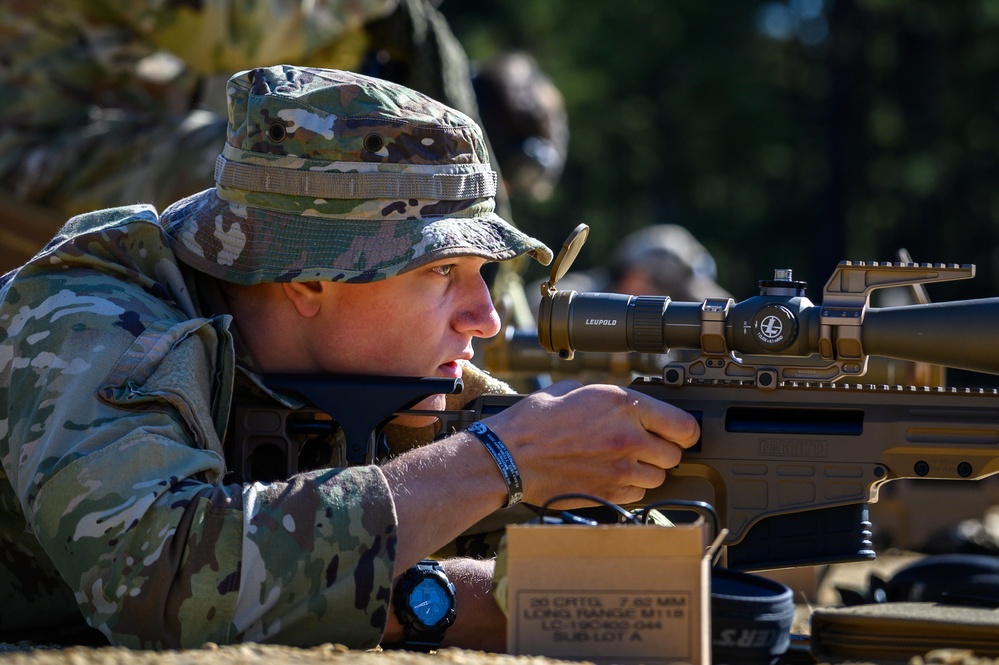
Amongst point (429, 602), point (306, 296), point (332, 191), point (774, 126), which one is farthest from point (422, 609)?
point (774, 126)

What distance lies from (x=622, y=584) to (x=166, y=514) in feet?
3.06

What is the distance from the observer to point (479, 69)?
9.11m

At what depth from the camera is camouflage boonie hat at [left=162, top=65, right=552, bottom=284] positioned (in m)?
3.36

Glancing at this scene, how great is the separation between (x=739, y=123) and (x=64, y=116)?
1665 cm

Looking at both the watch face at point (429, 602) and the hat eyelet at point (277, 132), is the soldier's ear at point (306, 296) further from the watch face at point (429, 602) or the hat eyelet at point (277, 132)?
the watch face at point (429, 602)

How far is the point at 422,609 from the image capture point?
3.23m

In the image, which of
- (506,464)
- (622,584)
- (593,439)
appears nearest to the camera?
(622,584)

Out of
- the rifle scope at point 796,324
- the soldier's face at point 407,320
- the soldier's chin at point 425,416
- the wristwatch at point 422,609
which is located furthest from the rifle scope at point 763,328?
the wristwatch at point 422,609

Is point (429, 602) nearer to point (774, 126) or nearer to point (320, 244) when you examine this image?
point (320, 244)

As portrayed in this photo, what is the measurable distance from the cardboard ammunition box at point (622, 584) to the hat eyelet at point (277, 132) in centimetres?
127

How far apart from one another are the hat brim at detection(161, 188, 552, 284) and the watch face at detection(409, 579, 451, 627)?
0.75 metres

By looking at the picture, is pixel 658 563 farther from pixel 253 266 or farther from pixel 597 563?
pixel 253 266

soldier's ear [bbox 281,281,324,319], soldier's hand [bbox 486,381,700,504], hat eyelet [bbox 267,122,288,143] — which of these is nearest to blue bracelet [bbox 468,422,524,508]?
soldier's hand [bbox 486,381,700,504]

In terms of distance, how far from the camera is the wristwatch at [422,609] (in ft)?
10.6
